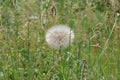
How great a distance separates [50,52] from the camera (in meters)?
3.41

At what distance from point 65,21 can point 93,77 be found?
1061 millimetres

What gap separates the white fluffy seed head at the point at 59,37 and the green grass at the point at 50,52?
0.06 meters

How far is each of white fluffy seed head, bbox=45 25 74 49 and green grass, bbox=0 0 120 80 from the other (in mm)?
59

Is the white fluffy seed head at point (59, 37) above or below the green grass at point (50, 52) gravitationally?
above

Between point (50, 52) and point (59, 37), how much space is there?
0.42m

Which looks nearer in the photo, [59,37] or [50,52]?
[59,37]

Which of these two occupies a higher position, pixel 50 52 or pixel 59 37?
pixel 59 37

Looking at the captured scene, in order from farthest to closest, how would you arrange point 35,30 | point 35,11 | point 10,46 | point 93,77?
point 35,11 < point 35,30 < point 10,46 < point 93,77

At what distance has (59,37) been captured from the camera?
3008mm

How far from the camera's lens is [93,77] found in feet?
9.53

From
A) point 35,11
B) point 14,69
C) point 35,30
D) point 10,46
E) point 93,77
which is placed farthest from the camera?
point 35,11

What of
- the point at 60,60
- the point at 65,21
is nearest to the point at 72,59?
the point at 60,60

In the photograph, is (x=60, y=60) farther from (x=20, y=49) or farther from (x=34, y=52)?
(x=20, y=49)

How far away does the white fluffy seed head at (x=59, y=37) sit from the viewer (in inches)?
116
